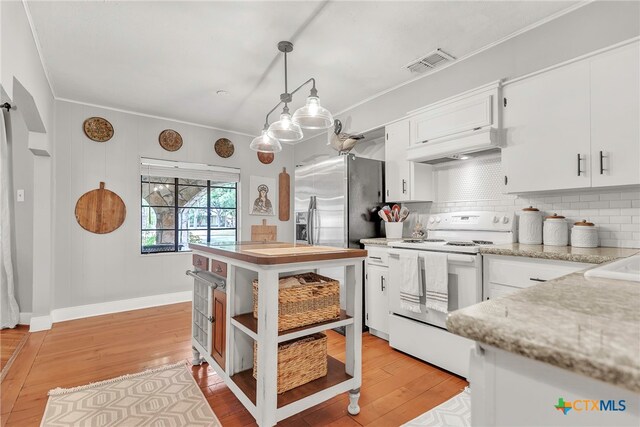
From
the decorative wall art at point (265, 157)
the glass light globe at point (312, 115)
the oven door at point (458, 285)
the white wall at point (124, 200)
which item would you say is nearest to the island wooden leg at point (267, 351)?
the glass light globe at point (312, 115)

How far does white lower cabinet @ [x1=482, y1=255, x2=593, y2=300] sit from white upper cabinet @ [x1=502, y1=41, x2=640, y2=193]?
62 cm

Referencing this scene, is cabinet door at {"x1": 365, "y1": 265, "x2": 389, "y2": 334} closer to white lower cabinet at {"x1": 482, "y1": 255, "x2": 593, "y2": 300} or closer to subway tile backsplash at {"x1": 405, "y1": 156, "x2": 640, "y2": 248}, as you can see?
subway tile backsplash at {"x1": 405, "y1": 156, "x2": 640, "y2": 248}

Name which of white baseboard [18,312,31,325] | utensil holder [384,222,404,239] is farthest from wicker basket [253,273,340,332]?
white baseboard [18,312,31,325]

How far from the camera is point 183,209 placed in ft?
15.1

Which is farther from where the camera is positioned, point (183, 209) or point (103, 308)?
point (183, 209)

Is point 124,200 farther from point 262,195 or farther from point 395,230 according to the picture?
point 395,230

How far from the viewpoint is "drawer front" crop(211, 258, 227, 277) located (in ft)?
6.52

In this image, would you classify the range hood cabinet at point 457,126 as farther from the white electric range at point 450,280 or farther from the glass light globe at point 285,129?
the glass light globe at point 285,129

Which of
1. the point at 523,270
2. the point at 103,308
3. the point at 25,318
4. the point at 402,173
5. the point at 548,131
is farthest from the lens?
the point at 103,308

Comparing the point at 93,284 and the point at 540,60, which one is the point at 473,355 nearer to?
the point at 540,60

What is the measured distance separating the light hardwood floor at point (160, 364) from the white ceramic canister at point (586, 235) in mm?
1254

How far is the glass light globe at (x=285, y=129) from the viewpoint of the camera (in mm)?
2312

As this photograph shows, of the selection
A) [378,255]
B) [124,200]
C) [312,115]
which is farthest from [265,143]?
[124,200]

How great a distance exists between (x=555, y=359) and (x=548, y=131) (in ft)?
7.69
